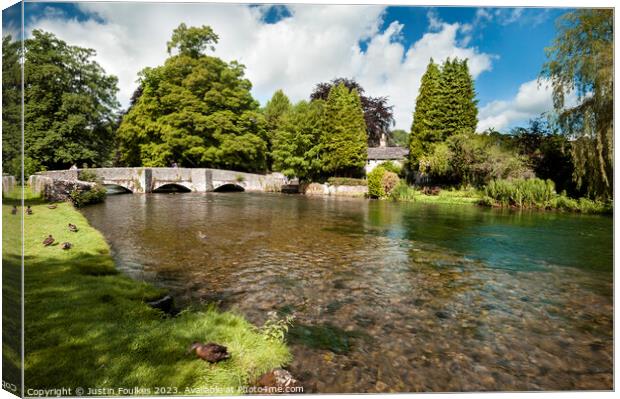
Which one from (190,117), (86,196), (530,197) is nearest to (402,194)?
(530,197)

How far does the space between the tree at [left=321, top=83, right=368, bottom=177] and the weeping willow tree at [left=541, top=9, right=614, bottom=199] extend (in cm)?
2102

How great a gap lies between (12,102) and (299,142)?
30218 millimetres

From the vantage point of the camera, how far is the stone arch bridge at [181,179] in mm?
23703

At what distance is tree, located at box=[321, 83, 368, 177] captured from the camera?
31891 mm

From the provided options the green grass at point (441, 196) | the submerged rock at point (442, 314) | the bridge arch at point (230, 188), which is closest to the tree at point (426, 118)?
the green grass at point (441, 196)

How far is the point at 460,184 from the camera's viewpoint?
26781mm

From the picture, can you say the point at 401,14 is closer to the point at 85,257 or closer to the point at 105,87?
the point at 85,257

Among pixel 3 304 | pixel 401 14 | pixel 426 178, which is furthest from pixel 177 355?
pixel 426 178

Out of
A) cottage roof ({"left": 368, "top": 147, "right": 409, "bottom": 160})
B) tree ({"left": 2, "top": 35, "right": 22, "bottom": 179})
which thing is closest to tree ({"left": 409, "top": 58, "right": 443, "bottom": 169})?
cottage roof ({"left": 368, "top": 147, "right": 409, "bottom": 160})

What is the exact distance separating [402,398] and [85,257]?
234 inches

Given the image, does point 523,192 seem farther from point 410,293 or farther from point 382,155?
point 382,155

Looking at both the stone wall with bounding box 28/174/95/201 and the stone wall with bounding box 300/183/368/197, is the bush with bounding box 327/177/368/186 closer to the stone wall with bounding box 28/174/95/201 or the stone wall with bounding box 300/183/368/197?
the stone wall with bounding box 300/183/368/197

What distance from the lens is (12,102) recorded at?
9.57ft

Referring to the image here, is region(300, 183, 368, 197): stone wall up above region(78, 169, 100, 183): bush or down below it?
below
